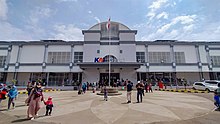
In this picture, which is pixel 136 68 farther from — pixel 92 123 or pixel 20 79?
pixel 20 79

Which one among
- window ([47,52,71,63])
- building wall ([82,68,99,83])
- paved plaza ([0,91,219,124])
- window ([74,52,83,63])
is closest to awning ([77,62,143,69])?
building wall ([82,68,99,83])

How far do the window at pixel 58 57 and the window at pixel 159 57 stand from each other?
18536mm

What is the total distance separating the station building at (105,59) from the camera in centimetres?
2417

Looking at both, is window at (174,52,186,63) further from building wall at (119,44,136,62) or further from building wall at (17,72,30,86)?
building wall at (17,72,30,86)

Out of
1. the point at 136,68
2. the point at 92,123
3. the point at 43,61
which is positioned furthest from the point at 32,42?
the point at 92,123

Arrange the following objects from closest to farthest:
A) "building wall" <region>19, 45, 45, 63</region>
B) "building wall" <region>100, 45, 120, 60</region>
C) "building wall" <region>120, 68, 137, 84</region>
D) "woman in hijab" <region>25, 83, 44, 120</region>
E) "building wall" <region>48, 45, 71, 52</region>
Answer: "woman in hijab" <region>25, 83, 44, 120</region> < "building wall" <region>120, 68, 137, 84</region> < "building wall" <region>19, 45, 45, 63</region> < "building wall" <region>100, 45, 120, 60</region> < "building wall" <region>48, 45, 71, 52</region>

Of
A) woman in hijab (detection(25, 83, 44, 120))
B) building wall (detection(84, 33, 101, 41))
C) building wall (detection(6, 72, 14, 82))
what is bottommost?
woman in hijab (detection(25, 83, 44, 120))

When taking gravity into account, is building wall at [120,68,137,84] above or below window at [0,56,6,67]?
below

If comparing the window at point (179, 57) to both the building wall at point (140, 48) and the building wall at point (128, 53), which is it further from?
the building wall at point (128, 53)

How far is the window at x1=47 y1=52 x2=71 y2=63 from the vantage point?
24.9m

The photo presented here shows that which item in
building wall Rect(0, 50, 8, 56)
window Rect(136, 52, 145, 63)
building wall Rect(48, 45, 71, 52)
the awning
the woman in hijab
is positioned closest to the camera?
the woman in hijab

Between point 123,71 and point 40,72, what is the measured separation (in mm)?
18038

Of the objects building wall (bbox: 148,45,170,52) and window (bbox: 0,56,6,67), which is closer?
window (bbox: 0,56,6,67)

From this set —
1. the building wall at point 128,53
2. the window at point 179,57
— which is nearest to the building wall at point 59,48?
the building wall at point 128,53
